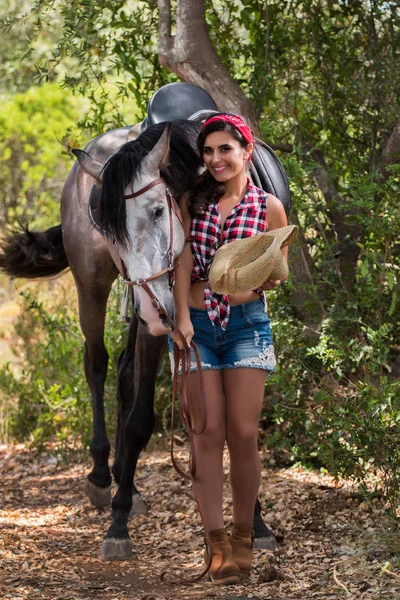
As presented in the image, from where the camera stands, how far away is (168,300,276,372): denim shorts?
3279 millimetres

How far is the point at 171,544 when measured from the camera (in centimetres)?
412

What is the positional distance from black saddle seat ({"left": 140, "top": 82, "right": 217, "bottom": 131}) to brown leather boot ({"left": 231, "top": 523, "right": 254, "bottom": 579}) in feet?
6.18

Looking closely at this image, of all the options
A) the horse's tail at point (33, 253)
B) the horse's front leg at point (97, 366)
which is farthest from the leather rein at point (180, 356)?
the horse's tail at point (33, 253)

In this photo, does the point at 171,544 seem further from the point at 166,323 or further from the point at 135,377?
A: the point at 166,323

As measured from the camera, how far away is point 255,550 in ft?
12.5

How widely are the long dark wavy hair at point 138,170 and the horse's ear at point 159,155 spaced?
0.02 meters

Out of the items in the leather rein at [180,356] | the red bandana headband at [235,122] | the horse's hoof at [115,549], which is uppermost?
the red bandana headband at [235,122]

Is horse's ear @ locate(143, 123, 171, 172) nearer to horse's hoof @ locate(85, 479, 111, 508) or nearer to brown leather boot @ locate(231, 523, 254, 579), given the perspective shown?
brown leather boot @ locate(231, 523, 254, 579)

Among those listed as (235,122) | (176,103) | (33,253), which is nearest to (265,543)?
(235,122)

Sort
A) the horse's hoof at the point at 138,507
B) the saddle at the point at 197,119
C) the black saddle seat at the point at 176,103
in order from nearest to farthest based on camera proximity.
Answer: the saddle at the point at 197,119 < the black saddle seat at the point at 176,103 < the horse's hoof at the point at 138,507

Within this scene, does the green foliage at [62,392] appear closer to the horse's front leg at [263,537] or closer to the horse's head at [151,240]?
the horse's front leg at [263,537]

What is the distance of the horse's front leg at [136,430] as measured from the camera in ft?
12.9

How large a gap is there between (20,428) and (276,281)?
399 cm

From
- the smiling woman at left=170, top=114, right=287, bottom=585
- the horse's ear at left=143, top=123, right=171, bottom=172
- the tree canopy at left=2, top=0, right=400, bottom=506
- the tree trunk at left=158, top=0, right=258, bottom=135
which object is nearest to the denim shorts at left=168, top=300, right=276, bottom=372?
the smiling woman at left=170, top=114, right=287, bottom=585
